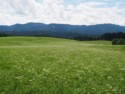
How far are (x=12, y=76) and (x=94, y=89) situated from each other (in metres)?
4.51

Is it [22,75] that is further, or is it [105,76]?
[105,76]

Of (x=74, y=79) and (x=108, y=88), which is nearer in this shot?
(x=108, y=88)

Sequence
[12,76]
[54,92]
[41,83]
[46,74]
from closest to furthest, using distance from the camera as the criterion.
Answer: [54,92]
[41,83]
[12,76]
[46,74]

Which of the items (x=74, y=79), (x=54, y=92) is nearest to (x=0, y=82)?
(x=54, y=92)

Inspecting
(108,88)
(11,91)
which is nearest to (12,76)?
(11,91)

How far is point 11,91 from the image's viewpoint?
38.7ft

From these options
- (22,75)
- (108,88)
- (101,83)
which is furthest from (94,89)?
(22,75)

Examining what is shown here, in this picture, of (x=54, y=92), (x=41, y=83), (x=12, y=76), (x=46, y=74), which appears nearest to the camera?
(x=54, y=92)

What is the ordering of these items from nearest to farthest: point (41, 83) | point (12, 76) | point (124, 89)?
1. point (124, 89)
2. point (41, 83)
3. point (12, 76)

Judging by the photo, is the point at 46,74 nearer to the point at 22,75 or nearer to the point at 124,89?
the point at 22,75

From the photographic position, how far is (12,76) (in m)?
14.7

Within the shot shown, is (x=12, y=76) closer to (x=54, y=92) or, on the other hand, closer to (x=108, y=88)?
(x=54, y=92)

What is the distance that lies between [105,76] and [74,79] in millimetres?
2377

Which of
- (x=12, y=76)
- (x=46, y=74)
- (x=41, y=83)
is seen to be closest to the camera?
(x=41, y=83)
